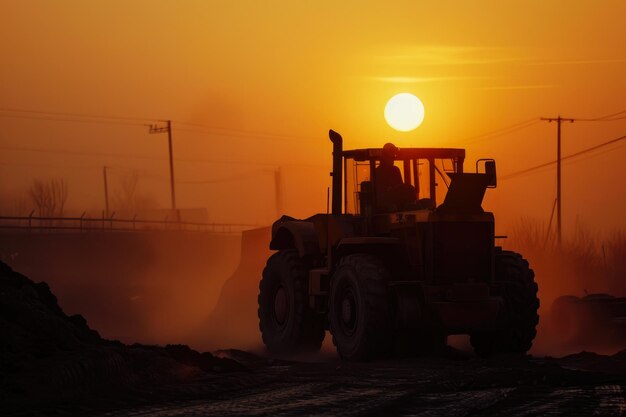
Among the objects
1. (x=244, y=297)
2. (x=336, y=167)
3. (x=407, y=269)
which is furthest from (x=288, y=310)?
(x=244, y=297)

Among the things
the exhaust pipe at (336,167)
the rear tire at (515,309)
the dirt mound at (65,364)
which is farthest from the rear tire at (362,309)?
the dirt mound at (65,364)

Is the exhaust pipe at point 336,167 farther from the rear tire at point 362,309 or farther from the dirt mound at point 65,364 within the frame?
the dirt mound at point 65,364

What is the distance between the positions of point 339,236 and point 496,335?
2933 millimetres

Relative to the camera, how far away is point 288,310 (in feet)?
71.8

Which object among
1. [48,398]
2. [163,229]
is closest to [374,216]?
[48,398]

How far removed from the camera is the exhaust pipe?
67.9 ft

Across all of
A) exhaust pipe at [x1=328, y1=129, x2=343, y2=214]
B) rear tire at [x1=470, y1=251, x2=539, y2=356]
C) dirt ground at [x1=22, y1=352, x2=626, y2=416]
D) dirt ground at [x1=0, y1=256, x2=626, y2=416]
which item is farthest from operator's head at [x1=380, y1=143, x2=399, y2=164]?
dirt ground at [x1=22, y1=352, x2=626, y2=416]

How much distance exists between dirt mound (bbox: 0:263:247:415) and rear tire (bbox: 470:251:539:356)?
4.59 metres

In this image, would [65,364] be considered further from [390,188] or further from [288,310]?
[288,310]

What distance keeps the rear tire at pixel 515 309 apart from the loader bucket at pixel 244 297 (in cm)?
1070

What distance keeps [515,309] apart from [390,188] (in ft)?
9.04

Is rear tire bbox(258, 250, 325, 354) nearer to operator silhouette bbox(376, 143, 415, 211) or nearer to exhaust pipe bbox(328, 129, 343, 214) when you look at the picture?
exhaust pipe bbox(328, 129, 343, 214)

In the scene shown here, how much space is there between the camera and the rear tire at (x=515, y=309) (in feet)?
64.1

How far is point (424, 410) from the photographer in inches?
499
